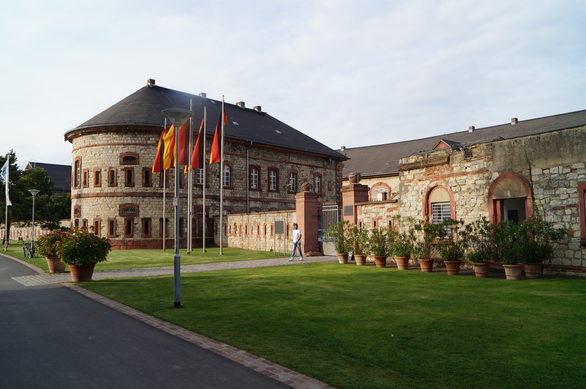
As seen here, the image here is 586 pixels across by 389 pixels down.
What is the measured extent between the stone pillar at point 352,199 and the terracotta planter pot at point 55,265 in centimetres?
1146

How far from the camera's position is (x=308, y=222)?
23375 millimetres

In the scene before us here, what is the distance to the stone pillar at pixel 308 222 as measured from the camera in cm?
2317

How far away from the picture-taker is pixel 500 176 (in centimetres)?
1430

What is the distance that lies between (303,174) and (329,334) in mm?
33653

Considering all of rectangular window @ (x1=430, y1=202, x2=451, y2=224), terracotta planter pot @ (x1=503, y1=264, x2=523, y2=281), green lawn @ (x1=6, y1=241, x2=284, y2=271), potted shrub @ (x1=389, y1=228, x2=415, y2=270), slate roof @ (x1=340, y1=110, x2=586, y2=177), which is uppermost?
slate roof @ (x1=340, y1=110, x2=586, y2=177)

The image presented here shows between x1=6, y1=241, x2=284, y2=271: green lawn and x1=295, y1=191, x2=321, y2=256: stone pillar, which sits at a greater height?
x1=295, y1=191, x2=321, y2=256: stone pillar

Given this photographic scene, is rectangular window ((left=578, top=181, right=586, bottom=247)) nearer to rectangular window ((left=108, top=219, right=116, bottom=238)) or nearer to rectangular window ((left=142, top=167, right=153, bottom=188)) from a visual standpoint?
rectangular window ((left=142, top=167, right=153, bottom=188))

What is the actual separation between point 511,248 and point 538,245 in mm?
749

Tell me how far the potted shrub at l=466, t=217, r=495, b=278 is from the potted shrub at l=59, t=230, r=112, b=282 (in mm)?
11003

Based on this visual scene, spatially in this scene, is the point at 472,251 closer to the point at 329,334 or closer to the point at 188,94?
the point at 329,334

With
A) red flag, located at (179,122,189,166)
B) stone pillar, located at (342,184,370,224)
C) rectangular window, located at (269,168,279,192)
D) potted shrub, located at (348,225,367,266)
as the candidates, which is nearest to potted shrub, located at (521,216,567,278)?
potted shrub, located at (348,225,367,266)

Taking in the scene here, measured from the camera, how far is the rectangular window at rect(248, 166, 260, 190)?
119ft

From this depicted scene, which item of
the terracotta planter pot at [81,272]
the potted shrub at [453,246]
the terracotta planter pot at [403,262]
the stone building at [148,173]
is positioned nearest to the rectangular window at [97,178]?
the stone building at [148,173]

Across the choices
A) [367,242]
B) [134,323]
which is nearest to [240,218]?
[367,242]
